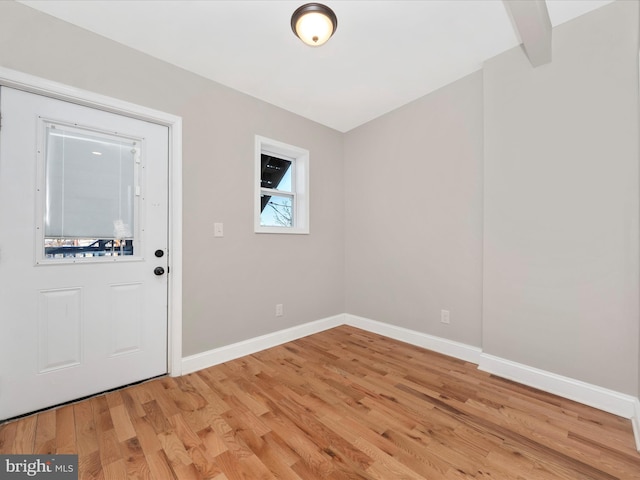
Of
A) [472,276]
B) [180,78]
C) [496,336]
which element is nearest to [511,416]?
[496,336]

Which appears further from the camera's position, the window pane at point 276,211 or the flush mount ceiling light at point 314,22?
the window pane at point 276,211

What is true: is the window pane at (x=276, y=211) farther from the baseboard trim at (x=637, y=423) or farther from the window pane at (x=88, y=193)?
the baseboard trim at (x=637, y=423)

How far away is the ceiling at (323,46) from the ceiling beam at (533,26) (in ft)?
0.51

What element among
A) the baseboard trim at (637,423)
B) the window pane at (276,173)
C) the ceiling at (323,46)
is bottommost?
the baseboard trim at (637,423)

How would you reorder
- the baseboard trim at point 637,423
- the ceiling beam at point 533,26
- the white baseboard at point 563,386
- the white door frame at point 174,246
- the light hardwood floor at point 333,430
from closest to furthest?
1. the light hardwood floor at point 333,430
2. the baseboard trim at point 637,423
3. the ceiling beam at point 533,26
4. the white baseboard at point 563,386
5. the white door frame at point 174,246

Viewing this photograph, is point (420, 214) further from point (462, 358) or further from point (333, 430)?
point (333, 430)

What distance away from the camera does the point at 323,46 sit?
221cm

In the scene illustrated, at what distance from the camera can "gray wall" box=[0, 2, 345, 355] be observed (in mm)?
1866

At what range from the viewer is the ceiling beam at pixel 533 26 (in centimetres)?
167

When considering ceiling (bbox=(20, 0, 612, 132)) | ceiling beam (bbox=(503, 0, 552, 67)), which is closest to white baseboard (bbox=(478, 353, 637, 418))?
ceiling beam (bbox=(503, 0, 552, 67))

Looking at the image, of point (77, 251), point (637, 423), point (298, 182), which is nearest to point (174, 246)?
point (77, 251)

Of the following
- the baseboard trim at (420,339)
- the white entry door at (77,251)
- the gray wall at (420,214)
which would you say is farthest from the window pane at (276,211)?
the baseboard trim at (420,339)

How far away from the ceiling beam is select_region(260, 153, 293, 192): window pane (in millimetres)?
2392

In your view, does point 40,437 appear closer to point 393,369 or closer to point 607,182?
point 393,369
